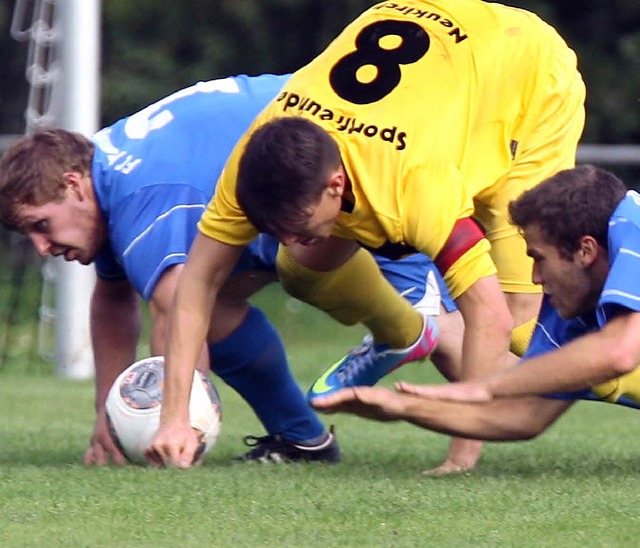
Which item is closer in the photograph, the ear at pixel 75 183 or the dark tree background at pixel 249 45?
the ear at pixel 75 183

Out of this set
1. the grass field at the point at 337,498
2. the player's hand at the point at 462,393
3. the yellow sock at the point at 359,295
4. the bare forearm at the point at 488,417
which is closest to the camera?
the grass field at the point at 337,498

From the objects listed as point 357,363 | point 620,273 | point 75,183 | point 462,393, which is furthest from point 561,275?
point 75,183

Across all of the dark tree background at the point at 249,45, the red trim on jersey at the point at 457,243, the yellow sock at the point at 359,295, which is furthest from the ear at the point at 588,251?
the dark tree background at the point at 249,45

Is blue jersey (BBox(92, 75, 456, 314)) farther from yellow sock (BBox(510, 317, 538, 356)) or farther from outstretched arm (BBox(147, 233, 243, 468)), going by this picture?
yellow sock (BBox(510, 317, 538, 356))

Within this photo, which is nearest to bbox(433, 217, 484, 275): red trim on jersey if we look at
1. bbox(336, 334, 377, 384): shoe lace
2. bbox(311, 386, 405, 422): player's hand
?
bbox(311, 386, 405, 422): player's hand

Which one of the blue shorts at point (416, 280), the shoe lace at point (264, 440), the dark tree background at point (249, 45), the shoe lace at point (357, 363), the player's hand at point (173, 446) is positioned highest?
the blue shorts at point (416, 280)

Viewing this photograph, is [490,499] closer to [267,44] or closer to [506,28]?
[506,28]

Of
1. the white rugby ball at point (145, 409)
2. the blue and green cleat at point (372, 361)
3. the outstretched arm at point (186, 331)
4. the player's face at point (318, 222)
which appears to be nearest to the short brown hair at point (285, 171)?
the player's face at point (318, 222)

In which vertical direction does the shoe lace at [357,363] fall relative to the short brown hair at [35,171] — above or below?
below

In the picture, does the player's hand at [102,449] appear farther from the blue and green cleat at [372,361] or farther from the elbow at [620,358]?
the elbow at [620,358]

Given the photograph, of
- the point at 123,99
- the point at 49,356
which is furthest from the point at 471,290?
the point at 123,99

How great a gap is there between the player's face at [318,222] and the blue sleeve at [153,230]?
595 millimetres

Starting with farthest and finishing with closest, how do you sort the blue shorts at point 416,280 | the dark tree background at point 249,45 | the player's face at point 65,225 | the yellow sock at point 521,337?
the dark tree background at point 249,45, the blue shorts at point 416,280, the yellow sock at point 521,337, the player's face at point 65,225

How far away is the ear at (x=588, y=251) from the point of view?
13.5 feet
